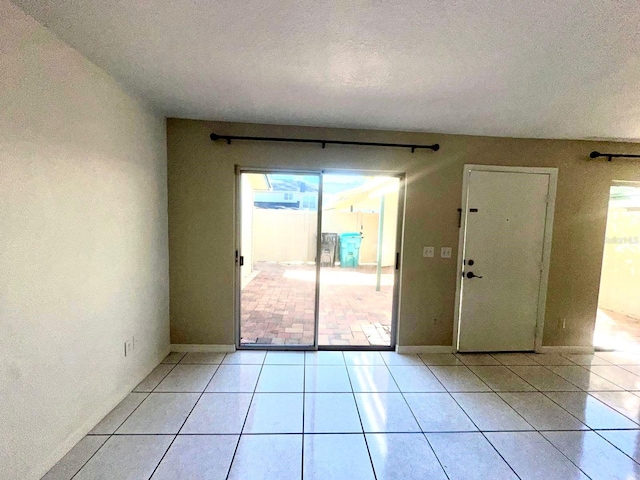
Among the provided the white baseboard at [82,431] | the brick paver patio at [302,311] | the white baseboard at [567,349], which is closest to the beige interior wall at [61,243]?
the white baseboard at [82,431]

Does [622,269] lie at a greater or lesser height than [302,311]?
greater

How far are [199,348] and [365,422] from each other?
183 centimetres

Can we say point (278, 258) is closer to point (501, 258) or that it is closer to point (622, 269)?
point (501, 258)

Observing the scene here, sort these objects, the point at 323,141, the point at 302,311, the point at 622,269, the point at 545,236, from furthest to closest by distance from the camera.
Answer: the point at 622,269 < the point at 302,311 < the point at 545,236 < the point at 323,141

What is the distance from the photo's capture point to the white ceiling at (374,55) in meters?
1.22

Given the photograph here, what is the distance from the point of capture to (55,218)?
1.48 meters

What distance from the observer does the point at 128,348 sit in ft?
7.02

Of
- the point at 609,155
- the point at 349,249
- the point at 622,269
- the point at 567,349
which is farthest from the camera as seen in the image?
the point at 349,249

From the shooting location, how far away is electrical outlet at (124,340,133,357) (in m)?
2.10

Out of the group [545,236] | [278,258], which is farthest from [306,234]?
[545,236]

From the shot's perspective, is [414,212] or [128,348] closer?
[128,348]

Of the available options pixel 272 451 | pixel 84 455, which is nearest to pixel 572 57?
pixel 272 451

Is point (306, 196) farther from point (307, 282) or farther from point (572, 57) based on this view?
point (572, 57)

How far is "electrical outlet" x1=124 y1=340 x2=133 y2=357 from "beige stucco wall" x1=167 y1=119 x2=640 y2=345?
24.3 inches
